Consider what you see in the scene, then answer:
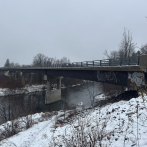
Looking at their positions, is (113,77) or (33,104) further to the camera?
(33,104)

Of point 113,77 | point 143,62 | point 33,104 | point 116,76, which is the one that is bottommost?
point 33,104

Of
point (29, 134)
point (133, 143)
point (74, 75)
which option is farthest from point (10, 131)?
point (74, 75)

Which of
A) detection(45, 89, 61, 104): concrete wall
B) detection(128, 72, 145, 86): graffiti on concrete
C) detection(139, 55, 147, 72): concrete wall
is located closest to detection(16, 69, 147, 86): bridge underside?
detection(128, 72, 145, 86): graffiti on concrete

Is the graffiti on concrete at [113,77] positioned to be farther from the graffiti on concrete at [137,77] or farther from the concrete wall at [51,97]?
the concrete wall at [51,97]

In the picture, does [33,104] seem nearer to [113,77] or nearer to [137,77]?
[113,77]

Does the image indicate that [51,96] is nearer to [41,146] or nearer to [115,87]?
[115,87]

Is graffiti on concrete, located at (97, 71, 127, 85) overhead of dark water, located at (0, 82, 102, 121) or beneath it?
overhead

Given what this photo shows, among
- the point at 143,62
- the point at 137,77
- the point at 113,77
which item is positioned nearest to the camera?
the point at 143,62

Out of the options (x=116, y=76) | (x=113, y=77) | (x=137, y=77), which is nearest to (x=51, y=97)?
(x=113, y=77)

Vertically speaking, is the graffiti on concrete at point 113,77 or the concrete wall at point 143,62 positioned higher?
the concrete wall at point 143,62

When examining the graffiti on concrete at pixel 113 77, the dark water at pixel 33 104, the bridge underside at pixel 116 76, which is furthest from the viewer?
the dark water at pixel 33 104

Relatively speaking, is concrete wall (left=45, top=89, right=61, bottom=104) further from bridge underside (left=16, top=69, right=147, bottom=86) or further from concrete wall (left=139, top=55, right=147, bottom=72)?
concrete wall (left=139, top=55, right=147, bottom=72)

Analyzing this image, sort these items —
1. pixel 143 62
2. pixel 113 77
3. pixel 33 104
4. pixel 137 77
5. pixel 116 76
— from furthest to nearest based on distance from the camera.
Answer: pixel 33 104, pixel 113 77, pixel 116 76, pixel 137 77, pixel 143 62

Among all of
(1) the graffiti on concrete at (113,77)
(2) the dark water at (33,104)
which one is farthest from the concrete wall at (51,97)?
(1) the graffiti on concrete at (113,77)
